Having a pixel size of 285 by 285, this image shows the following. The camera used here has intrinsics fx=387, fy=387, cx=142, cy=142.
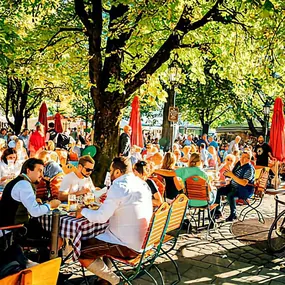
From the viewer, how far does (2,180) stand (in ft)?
23.7

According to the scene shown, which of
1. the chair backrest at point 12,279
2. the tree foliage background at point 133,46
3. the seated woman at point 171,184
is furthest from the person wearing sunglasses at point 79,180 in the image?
the chair backrest at point 12,279

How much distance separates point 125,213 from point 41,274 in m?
1.93

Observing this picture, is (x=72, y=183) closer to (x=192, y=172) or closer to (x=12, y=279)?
(x=192, y=172)

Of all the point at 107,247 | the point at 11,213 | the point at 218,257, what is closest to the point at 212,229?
the point at 218,257

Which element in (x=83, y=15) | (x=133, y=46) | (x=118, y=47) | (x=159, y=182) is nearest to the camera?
(x=159, y=182)

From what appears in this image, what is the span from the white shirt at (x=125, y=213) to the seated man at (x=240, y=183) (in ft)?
13.3

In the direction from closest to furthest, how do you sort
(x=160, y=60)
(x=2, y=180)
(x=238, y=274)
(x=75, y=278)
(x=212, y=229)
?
1. (x=75, y=278)
2. (x=238, y=274)
3. (x=2, y=180)
4. (x=212, y=229)
5. (x=160, y=60)

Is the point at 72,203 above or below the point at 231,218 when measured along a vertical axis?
above

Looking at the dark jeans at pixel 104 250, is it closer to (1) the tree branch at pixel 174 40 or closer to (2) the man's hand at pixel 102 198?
(2) the man's hand at pixel 102 198

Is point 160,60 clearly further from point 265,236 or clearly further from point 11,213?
point 11,213

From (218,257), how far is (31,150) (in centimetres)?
878

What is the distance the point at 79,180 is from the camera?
626 cm

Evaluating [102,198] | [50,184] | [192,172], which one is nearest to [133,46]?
[192,172]

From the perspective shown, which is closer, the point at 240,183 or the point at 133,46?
the point at 240,183
